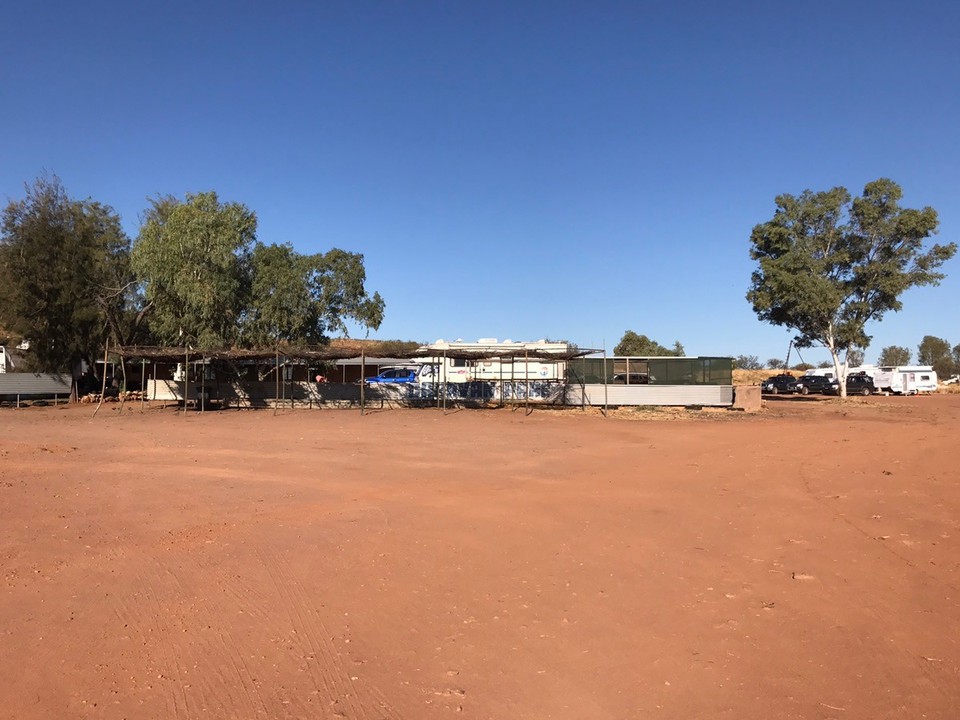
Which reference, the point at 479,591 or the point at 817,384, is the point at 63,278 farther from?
the point at 817,384

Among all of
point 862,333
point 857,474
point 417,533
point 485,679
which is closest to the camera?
point 485,679

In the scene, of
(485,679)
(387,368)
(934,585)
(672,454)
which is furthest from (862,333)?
(485,679)

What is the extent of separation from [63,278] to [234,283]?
9.65 metres

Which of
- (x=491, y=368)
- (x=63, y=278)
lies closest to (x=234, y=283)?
(x=63, y=278)

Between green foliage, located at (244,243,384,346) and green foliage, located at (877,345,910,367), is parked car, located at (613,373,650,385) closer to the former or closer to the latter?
green foliage, located at (244,243,384,346)

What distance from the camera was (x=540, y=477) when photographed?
12172 millimetres

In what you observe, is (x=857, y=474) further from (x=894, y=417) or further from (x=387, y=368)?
(x=387, y=368)

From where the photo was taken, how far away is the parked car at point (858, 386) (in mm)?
51469

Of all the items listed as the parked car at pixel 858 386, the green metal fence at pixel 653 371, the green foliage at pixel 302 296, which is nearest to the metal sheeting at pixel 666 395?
the green metal fence at pixel 653 371

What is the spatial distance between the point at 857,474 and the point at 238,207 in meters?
30.8

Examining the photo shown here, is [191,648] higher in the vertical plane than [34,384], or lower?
lower

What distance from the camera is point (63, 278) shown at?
34.3 meters

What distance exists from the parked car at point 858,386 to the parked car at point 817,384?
30 cm

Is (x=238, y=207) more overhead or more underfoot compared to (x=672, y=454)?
more overhead
